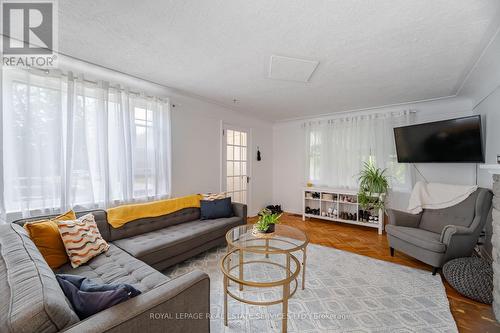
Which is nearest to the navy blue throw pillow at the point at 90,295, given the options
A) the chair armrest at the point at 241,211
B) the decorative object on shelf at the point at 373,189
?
the chair armrest at the point at 241,211

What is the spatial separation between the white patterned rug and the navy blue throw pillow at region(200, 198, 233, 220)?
604 mm

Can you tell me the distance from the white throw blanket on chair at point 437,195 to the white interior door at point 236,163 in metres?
2.96

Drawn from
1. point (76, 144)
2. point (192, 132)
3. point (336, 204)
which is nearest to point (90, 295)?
point (76, 144)

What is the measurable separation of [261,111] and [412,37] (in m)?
2.79

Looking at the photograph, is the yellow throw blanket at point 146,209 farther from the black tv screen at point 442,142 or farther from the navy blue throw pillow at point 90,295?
the black tv screen at point 442,142

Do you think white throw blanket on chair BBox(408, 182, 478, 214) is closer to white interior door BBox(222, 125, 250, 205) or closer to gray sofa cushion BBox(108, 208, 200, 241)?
white interior door BBox(222, 125, 250, 205)

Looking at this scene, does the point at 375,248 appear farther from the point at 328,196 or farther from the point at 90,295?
the point at 90,295

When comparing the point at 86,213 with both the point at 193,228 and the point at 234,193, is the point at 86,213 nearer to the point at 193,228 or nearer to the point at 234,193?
the point at 193,228

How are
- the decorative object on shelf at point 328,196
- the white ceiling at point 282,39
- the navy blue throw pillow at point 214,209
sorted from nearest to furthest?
1. the white ceiling at point 282,39
2. the navy blue throw pillow at point 214,209
3. the decorative object on shelf at point 328,196

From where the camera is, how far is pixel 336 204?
14.6ft

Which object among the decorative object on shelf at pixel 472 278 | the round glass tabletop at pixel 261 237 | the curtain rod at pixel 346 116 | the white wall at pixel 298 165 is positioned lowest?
the decorative object on shelf at pixel 472 278

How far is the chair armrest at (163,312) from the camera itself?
84cm

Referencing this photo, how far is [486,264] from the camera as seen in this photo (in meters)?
2.06

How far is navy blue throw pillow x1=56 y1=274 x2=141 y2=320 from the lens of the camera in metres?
0.92
